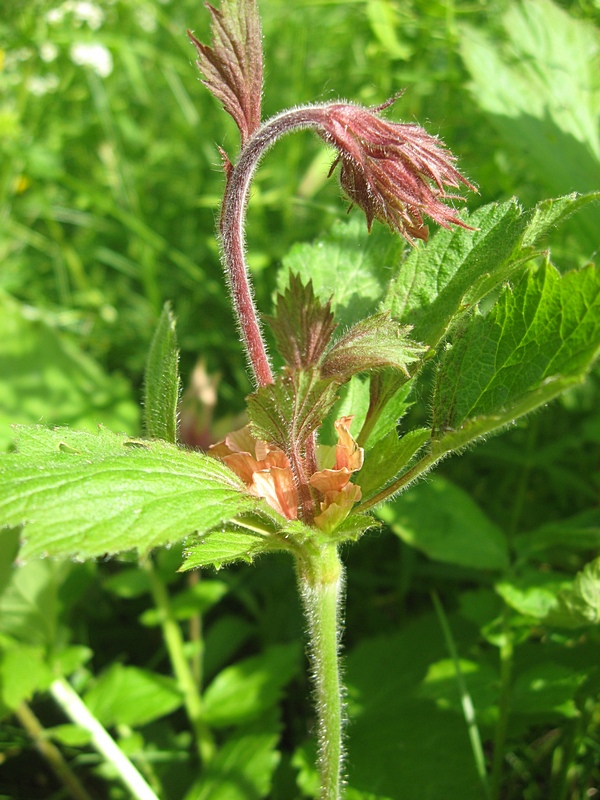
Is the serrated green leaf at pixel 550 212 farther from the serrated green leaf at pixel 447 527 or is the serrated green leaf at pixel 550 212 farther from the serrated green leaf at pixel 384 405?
the serrated green leaf at pixel 447 527

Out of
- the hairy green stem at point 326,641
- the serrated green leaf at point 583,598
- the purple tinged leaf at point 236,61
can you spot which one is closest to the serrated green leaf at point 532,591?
the serrated green leaf at point 583,598

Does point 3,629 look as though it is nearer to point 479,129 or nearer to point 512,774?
point 512,774

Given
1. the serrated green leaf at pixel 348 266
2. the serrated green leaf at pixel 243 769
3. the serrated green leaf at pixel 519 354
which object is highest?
the serrated green leaf at pixel 348 266

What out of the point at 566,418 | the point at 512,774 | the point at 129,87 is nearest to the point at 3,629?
the point at 512,774

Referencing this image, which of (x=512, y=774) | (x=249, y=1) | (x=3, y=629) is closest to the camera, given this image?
(x=249, y=1)

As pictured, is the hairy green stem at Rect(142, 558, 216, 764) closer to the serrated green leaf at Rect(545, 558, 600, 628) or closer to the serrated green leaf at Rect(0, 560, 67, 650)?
the serrated green leaf at Rect(0, 560, 67, 650)
